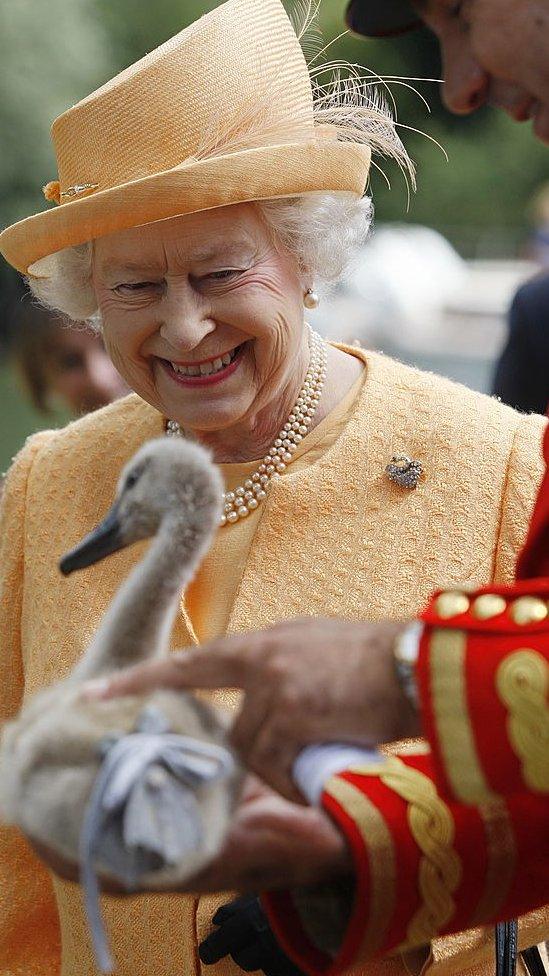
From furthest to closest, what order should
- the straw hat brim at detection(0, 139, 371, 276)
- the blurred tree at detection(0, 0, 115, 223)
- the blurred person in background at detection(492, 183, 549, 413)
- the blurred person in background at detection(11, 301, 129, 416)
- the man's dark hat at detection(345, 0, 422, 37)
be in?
1. the blurred tree at detection(0, 0, 115, 223)
2. the blurred person in background at detection(11, 301, 129, 416)
3. the blurred person in background at detection(492, 183, 549, 413)
4. the straw hat brim at detection(0, 139, 371, 276)
5. the man's dark hat at detection(345, 0, 422, 37)

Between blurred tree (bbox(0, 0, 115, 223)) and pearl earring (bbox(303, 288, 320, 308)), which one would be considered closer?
pearl earring (bbox(303, 288, 320, 308))

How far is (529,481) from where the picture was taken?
230cm

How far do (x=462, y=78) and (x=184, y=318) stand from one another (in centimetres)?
79

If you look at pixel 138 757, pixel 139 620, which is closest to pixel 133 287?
pixel 139 620

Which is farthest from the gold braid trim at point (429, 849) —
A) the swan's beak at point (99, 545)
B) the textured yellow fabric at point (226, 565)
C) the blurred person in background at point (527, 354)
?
the blurred person in background at point (527, 354)

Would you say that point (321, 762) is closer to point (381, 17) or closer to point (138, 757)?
point (138, 757)

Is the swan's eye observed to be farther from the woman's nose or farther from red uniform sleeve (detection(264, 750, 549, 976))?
the woman's nose

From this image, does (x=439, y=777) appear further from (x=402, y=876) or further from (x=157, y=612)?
(x=157, y=612)

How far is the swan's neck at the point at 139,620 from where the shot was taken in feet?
4.50

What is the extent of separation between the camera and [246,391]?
2.31 meters

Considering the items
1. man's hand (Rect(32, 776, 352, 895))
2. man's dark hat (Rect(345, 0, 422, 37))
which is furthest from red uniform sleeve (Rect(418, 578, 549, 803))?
man's dark hat (Rect(345, 0, 422, 37))

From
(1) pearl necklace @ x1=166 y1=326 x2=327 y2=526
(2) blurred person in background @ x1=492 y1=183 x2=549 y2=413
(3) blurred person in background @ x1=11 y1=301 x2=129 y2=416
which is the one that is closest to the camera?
(1) pearl necklace @ x1=166 y1=326 x2=327 y2=526

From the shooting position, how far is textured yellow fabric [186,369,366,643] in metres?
2.26

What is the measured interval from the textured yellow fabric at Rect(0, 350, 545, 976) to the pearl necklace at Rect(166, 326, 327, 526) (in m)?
0.04
